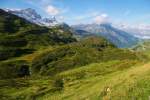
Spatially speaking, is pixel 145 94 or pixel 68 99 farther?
pixel 68 99

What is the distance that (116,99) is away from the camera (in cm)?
2069

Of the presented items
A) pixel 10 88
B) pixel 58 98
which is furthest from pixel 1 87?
pixel 58 98

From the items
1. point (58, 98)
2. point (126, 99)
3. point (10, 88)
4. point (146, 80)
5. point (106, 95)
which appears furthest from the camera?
point (10, 88)

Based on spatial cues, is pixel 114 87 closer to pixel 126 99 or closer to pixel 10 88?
pixel 126 99

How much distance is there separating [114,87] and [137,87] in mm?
2081

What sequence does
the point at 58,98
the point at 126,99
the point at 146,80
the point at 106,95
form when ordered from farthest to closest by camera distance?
the point at 58,98 → the point at 146,80 → the point at 106,95 → the point at 126,99

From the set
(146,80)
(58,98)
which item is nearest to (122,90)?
(146,80)

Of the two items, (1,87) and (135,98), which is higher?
(135,98)

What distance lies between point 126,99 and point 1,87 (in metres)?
132

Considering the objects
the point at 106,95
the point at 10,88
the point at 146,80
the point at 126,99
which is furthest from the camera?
the point at 10,88

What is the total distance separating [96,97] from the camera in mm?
22500

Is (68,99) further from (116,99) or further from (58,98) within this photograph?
(116,99)

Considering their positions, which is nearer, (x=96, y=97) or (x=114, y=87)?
(x=96, y=97)

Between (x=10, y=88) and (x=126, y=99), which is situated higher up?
(x=126, y=99)
